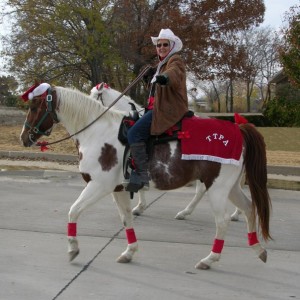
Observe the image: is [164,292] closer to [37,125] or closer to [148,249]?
[148,249]

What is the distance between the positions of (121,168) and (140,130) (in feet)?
1.61

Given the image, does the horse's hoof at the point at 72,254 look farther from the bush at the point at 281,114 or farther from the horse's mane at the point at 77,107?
the bush at the point at 281,114

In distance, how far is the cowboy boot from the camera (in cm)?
575

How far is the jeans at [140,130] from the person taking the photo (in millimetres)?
5820

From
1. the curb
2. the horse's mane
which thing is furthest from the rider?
the curb

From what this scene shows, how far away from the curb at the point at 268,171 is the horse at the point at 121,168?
22.0 feet

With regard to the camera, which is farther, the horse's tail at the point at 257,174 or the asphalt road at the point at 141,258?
the horse's tail at the point at 257,174

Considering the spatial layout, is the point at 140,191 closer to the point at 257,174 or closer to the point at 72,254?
the point at 72,254

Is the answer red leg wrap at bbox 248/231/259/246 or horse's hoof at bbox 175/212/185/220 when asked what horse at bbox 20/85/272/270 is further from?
horse's hoof at bbox 175/212/185/220

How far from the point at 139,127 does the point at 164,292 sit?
1.76 m

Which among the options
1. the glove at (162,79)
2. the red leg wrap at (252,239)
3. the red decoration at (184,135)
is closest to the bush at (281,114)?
the red leg wrap at (252,239)

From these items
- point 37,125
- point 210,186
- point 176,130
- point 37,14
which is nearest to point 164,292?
point 210,186

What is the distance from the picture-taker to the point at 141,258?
6289 mm

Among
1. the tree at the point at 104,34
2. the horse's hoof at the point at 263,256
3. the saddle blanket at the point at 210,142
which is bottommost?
the horse's hoof at the point at 263,256
